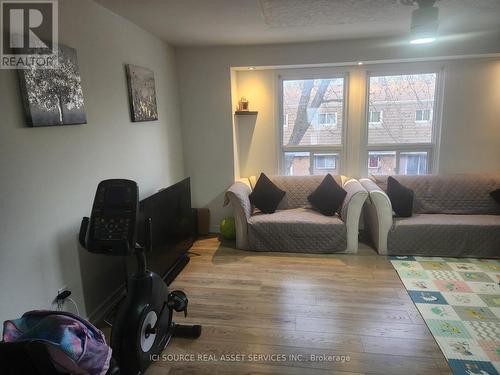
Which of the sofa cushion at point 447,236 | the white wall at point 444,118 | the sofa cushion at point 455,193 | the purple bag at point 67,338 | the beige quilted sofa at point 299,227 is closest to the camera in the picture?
the purple bag at point 67,338

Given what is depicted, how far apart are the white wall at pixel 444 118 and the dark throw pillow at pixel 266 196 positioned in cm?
49

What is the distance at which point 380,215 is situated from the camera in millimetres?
3447

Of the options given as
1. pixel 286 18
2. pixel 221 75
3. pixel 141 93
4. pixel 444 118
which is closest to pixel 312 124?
pixel 221 75

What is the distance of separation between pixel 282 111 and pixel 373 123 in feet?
3.80

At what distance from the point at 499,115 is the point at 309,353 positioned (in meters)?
3.65

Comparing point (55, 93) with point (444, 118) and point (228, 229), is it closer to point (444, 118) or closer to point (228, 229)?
point (228, 229)

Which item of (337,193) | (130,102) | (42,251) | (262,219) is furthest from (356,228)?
(42,251)

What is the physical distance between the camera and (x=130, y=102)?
113 inches

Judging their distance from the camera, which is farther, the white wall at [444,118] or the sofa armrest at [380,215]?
the white wall at [444,118]

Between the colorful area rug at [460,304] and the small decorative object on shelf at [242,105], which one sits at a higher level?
the small decorative object on shelf at [242,105]

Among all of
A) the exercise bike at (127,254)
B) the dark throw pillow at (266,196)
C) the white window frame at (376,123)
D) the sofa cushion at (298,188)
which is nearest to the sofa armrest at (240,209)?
the dark throw pillow at (266,196)

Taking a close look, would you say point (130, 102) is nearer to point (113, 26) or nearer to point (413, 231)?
point (113, 26)

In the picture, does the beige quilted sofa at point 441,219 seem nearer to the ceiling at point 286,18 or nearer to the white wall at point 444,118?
the white wall at point 444,118

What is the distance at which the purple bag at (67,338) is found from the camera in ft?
4.06
